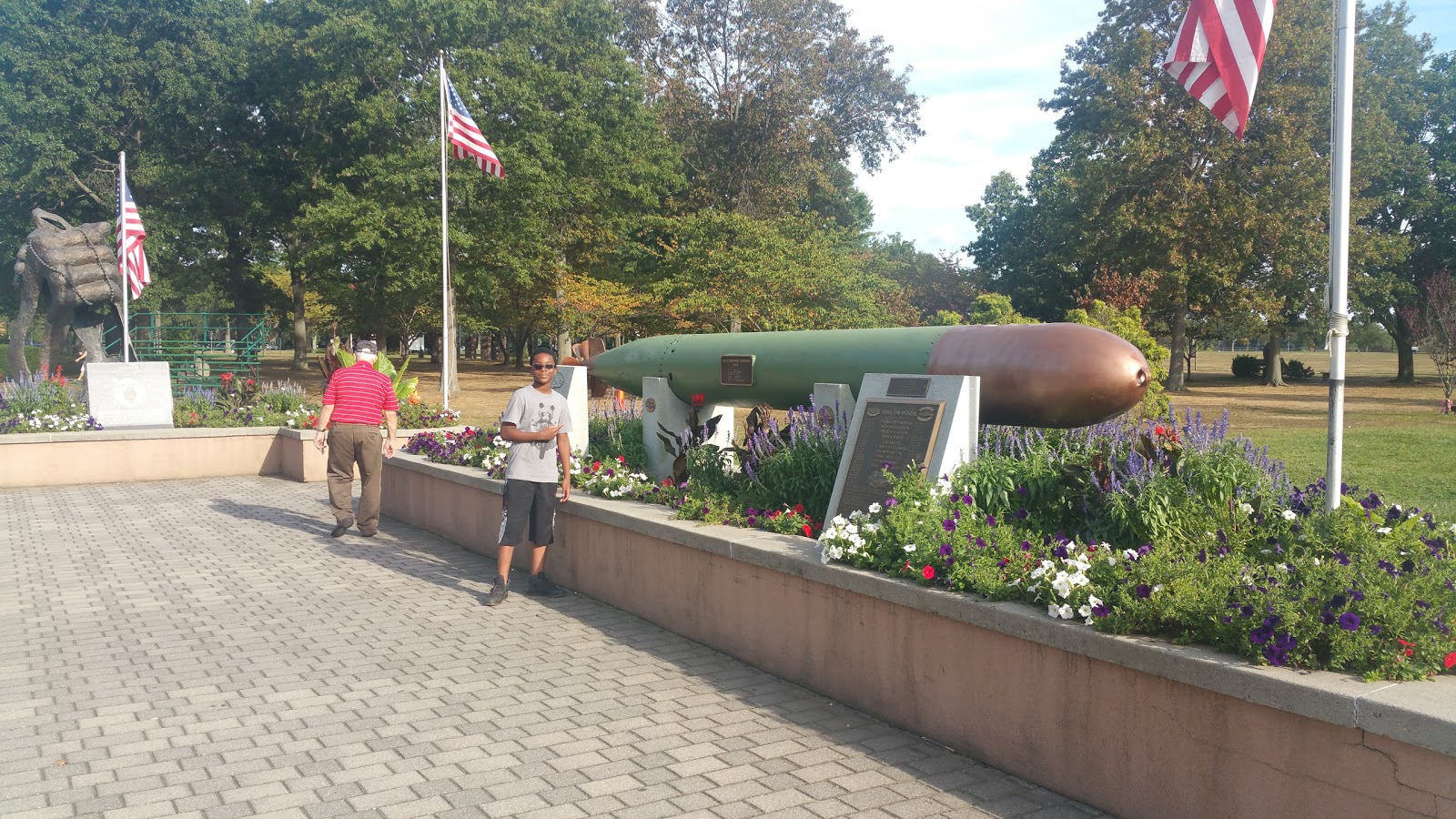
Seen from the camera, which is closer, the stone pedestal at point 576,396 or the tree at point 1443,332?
the stone pedestal at point 576,396

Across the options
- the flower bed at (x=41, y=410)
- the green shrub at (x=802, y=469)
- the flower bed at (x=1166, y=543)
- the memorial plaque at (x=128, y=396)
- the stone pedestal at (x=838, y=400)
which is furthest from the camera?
the memorial plaque at (x=128, y=396)

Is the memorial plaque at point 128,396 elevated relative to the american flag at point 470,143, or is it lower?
lower

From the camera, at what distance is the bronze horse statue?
23.2 meters

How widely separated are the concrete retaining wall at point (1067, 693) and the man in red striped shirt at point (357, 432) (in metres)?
4.34

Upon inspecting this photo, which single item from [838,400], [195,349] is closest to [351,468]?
[838,400]

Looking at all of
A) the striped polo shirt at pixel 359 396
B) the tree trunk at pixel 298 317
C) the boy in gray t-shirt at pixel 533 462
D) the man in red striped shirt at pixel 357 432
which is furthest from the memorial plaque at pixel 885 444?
the tree trunk at pixel 298 317

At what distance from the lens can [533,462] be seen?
7.78 m

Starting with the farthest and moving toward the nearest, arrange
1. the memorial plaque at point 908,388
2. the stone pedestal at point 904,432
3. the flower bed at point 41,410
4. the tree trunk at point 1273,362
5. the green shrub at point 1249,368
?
1. the green shrub at point 1249,368
2. the tree trunk at point 1273,362
3. the flower bed at point 41,410
4. the memorial plaque at point 908,388
5. the stone pedestal at point 904,432

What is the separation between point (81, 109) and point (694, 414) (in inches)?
1322

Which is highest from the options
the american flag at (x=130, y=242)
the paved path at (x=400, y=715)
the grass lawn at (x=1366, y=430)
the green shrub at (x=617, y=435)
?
the american flag at (x=130, y=242)

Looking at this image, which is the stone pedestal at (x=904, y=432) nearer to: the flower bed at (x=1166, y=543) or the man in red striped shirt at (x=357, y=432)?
the flower bed at (x=1166, y=543)

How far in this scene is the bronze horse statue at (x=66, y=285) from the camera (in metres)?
23.2

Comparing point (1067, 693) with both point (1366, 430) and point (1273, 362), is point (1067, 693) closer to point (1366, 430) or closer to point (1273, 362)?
point (1366, 430)

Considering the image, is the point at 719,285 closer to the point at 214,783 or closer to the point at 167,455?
the point at 167,455
